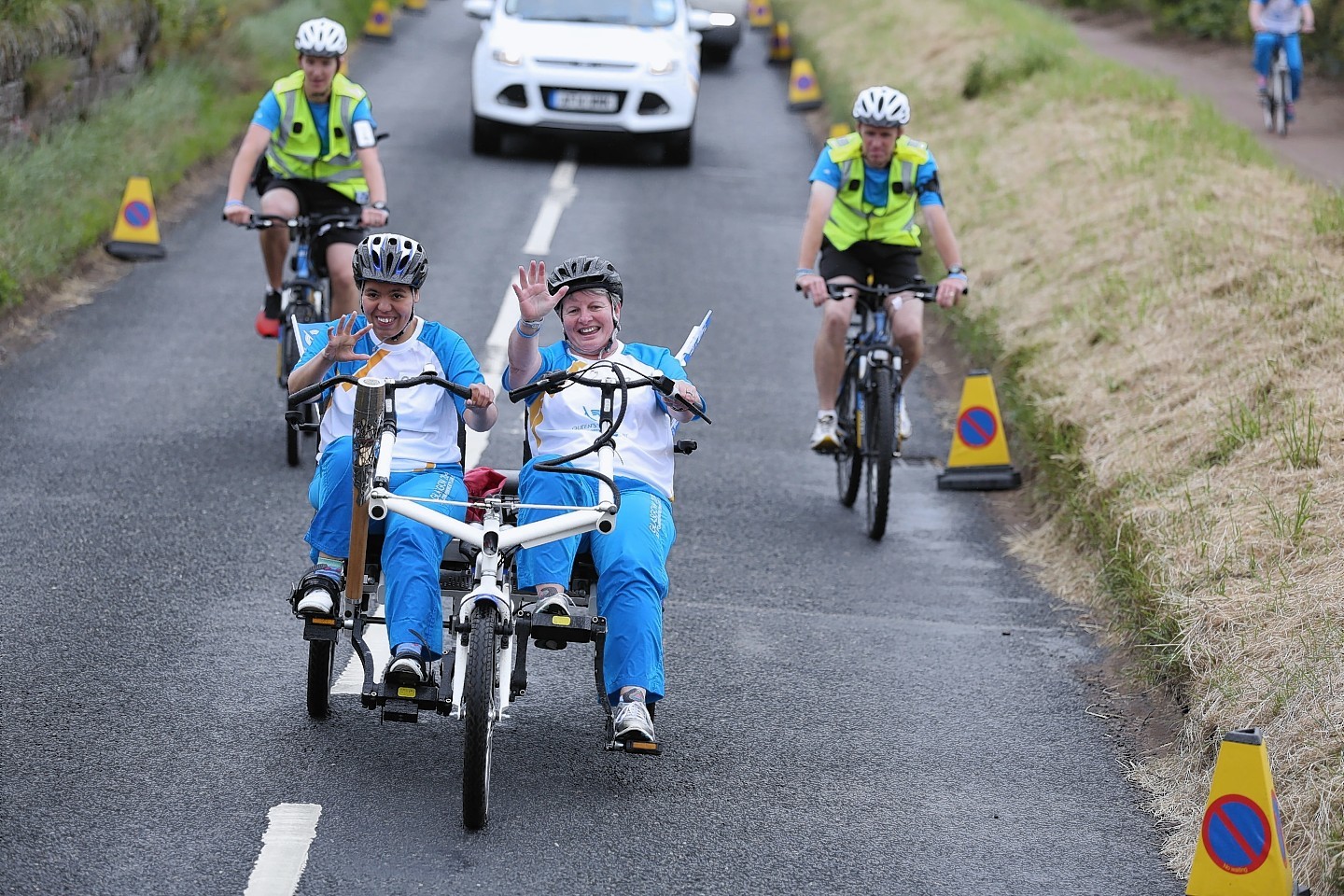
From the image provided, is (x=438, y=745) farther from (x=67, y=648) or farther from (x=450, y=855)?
(x=67, y=648)

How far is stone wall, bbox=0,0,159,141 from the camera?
14.6 m

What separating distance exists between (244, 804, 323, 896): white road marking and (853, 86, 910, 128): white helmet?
509 centimetres

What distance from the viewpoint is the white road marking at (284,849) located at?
5047mm

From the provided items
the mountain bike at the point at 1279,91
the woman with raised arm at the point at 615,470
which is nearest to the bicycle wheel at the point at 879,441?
the woman with raised arm at the point at 615,470

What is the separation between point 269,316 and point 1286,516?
568cm

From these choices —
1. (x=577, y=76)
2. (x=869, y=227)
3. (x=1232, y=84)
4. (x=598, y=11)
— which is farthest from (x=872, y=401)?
(x=1232, y=84)

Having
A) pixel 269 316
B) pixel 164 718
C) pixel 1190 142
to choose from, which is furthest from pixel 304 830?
pixel 1190 142

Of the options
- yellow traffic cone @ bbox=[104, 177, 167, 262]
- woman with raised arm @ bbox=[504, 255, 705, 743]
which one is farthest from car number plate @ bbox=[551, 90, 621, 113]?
woman with raised arm @ bbox=[504, 255, 705, 743]

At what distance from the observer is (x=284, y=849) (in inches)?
208

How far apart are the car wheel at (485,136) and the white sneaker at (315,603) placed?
14336mm

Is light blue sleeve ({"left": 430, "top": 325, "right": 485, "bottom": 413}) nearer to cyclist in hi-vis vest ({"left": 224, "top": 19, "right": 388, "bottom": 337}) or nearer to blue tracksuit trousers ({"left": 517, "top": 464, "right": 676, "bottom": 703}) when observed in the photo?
blue tracksuit trousers ({"left": 517, "top": 464, "right": 676, "bottom": 703})

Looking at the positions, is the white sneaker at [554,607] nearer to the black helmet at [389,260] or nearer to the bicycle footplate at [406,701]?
the bicycle footplate at [406,701]

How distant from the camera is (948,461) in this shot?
1066 cm

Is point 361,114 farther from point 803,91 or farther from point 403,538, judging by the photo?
point 803,91
